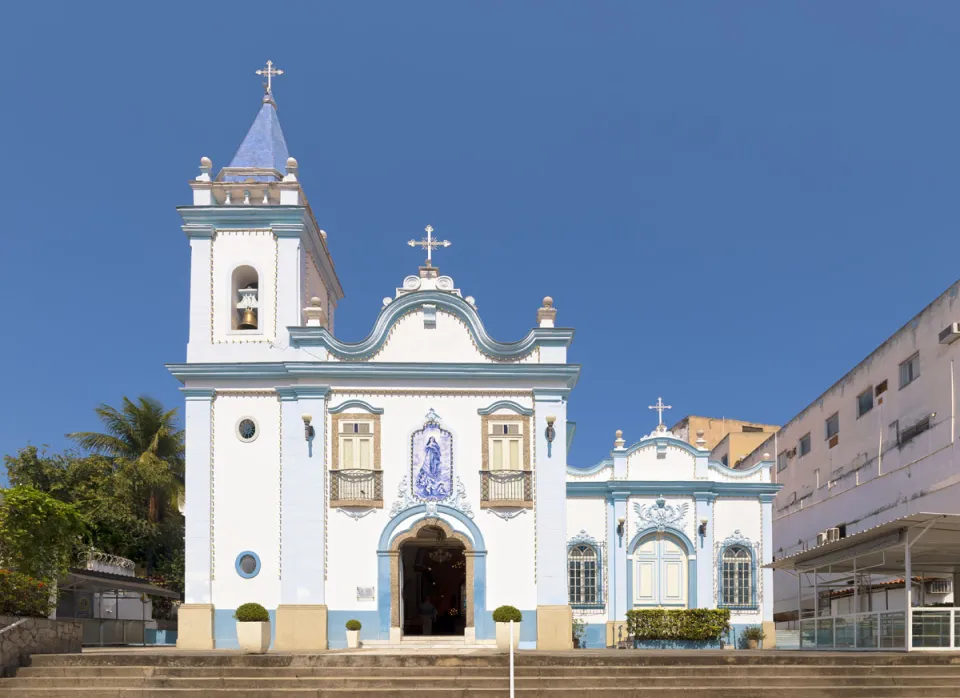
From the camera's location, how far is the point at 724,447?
60656 mm

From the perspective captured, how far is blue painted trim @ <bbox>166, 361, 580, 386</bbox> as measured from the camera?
2761 centimetres

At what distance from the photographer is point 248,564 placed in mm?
27250

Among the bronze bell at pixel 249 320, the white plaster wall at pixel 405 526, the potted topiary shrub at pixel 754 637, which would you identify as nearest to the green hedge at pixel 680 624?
the potted topiary shrub at pixel 754 637

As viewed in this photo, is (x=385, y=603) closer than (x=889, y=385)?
Yes

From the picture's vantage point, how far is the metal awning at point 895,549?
21094mm

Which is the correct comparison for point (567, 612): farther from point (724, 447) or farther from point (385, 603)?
point (724, 447)

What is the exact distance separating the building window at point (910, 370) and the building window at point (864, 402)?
3.01 metres

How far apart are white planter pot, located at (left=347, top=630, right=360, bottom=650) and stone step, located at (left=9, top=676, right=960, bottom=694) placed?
7.01 meters

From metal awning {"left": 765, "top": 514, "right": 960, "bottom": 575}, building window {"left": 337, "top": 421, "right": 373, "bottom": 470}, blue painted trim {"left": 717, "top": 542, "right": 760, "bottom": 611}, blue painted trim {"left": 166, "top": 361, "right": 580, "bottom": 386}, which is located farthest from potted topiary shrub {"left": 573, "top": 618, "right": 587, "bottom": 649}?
building window {"left": 337, "top": 421, "right": 373, "bottom": 470}

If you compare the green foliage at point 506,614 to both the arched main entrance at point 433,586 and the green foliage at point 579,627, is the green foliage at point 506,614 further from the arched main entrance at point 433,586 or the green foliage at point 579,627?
the green foliage at point 579,627

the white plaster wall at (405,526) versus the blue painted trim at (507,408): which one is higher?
the blue painted trim at (507,408)

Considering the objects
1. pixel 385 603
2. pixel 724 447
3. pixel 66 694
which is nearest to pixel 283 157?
pixel 385 603

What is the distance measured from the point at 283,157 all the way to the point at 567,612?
46.8ft

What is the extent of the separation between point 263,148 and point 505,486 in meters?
11.3
